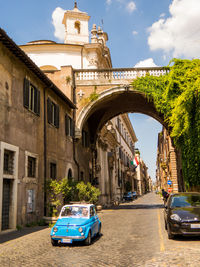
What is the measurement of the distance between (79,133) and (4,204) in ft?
37.3

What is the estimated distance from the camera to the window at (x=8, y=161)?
11867 mm

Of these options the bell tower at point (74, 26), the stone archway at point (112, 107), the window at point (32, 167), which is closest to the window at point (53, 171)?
the window at point (32, 167)

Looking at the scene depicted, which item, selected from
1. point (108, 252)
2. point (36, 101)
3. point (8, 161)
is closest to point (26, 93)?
point (36, 101)

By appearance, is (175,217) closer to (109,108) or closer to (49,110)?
(49,110)

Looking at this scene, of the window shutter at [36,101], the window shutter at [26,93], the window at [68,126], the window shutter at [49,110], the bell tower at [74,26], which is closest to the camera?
the window shutter at [26,93]

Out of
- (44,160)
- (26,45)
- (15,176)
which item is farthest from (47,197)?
(26,45)

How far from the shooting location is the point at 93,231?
924cm

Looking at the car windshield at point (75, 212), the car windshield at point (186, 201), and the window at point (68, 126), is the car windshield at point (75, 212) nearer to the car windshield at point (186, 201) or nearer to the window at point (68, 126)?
the car windshield at point (186, 201)

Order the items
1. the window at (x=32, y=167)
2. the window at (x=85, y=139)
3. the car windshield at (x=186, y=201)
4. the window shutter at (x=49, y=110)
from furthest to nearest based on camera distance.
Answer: the window at (x=85, y=139) < the window shutter at (x=49, y=110) < the window at (x=32, y=167) < the car windshield at (x=186, y=201)

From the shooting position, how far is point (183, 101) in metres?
17.0

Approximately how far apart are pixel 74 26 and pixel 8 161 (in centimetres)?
3056

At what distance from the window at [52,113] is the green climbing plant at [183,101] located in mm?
7542

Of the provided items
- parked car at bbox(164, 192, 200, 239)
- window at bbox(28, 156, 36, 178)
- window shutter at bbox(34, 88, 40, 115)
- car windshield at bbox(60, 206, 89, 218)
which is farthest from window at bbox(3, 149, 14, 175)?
parked car at bbox(164, 192, 200, 239)

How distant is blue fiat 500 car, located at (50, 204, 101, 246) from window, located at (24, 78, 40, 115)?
634cm
